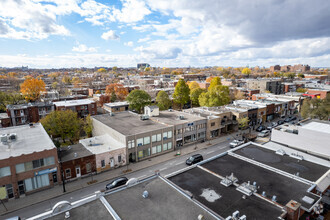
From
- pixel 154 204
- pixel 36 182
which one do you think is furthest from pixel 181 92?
pixel 154 204

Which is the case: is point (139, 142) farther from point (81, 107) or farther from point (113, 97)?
point (113, 97)

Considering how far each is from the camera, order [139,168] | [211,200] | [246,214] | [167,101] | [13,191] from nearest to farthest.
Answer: [246,214], [211,200], [13,191], [139,168], [167,101]

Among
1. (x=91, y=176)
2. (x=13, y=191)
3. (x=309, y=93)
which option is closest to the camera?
(x=13, y=191)

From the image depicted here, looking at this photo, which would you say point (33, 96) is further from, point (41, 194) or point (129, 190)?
point (129, 190)

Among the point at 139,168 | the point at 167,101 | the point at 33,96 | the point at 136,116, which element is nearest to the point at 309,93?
the point at 167,101

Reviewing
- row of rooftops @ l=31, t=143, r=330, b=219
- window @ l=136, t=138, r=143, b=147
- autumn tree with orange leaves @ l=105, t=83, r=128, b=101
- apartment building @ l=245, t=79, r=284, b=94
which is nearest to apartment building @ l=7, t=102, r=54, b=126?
autumn tree with orange leaves @ l=105, t=83, r=128, b=101

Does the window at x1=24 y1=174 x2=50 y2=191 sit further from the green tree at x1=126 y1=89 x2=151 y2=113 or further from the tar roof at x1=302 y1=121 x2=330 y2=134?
the tar roof at x1=302 y1=121 x2=330 y2=134
